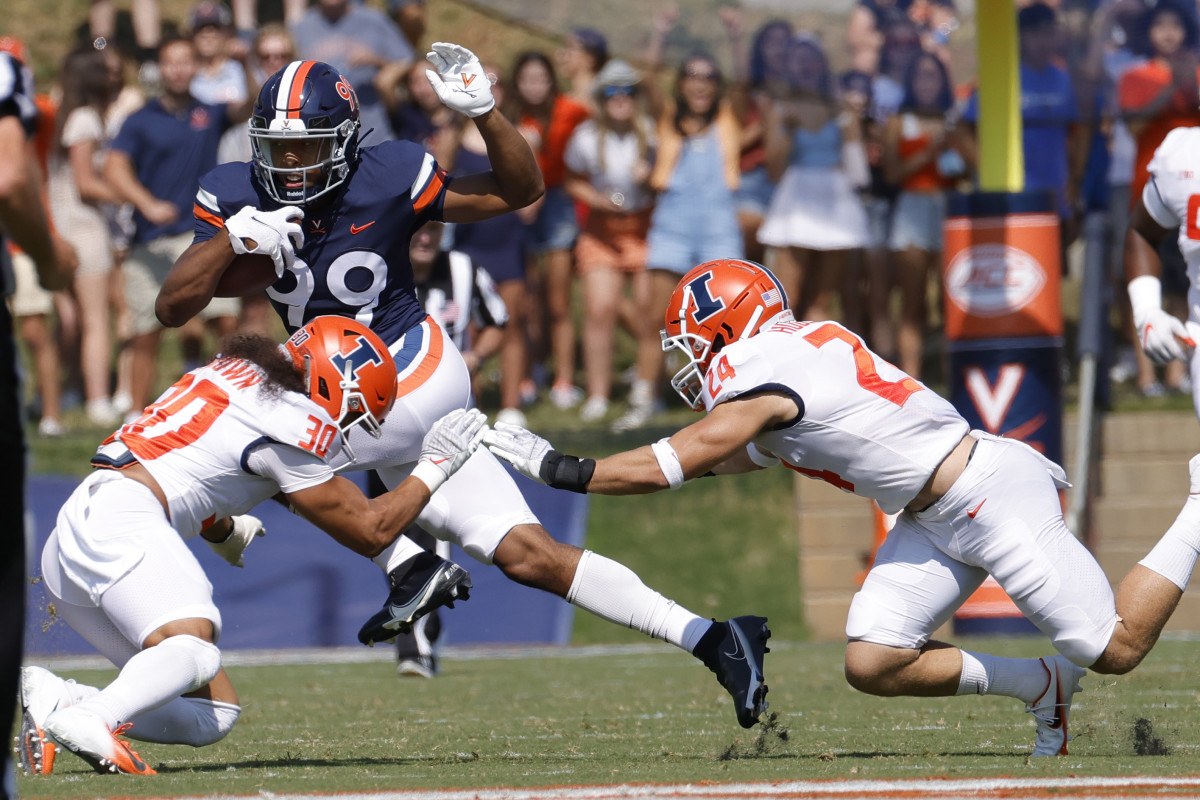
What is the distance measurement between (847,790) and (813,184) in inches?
263

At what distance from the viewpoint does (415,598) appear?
490cm

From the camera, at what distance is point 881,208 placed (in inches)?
408

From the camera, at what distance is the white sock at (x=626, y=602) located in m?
4.94

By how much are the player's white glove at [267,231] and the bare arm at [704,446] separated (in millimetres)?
1233

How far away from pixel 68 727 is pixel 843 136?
692 centimetres

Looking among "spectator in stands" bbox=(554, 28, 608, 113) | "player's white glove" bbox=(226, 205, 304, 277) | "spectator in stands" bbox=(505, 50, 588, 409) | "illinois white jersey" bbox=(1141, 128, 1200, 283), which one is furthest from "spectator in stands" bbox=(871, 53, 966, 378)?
"player's white glove" bbox=(226, 205, 304, 277)

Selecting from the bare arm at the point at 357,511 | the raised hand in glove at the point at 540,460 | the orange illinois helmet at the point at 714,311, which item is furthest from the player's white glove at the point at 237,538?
the orange illinois helmet at the point at 714,311

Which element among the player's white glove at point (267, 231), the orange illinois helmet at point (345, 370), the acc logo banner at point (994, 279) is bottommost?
the acc logo banner at point (994, 279)

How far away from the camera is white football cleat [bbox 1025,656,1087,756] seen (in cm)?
467

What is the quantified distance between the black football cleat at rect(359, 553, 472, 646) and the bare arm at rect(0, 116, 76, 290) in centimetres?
185

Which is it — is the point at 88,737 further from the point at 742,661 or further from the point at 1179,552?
the point at 1179,552

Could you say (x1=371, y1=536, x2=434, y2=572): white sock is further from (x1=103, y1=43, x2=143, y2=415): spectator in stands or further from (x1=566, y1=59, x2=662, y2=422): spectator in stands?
(x1=103, y1=43, x2=143, y2=415): spectator in stands

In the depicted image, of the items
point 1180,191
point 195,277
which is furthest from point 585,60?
Result: point 195,277

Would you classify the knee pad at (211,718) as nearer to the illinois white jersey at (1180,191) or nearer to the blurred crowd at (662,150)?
the illinois white jersey at (1180,191)
